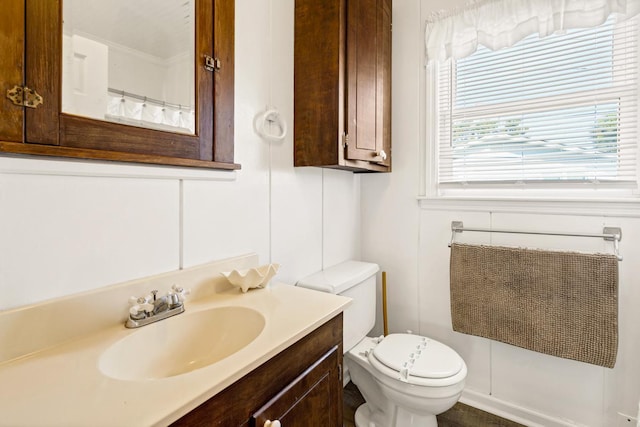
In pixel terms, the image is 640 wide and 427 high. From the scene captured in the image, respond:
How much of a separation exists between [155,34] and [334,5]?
0.81m

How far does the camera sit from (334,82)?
145 cm

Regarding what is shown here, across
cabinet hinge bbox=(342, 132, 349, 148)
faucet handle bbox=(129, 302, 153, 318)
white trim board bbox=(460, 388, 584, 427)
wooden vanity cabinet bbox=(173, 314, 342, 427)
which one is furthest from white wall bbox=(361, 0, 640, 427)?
faucet handle bbox=(129, 302, 153, 318)

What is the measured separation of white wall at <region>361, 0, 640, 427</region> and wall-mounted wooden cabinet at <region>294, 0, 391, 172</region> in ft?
1.23

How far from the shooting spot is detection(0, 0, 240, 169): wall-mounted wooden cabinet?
0.74 meters

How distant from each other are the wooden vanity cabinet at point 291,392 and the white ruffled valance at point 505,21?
5.28 feet

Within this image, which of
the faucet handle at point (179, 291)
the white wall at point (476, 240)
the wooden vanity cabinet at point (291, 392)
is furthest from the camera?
the white wall at point (476, 240)

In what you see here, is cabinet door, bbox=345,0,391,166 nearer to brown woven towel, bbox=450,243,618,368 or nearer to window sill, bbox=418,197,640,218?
window sill, bbox=418,197,640,218

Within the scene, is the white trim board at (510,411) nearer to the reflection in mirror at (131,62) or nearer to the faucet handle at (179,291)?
the faucet handle at (179,291)

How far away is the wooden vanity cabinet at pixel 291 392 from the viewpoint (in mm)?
676

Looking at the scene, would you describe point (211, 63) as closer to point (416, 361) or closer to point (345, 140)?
point (345, 140)

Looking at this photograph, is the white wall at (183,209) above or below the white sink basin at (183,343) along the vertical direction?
above

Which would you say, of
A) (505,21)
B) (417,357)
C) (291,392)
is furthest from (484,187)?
(291,392)

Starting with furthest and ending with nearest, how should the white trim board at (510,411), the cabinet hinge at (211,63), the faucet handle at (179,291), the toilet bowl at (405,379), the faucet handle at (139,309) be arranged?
the white trim board at (510,411) → the toilet bowl at (405,379) → the cabinet hinge at (211,63) → the faucet handle at (179,291) → the faucet handle at (139,309)

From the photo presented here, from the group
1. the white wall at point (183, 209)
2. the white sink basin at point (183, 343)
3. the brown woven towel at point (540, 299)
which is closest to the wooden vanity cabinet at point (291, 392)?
the white sink basin at point (183, 343)
